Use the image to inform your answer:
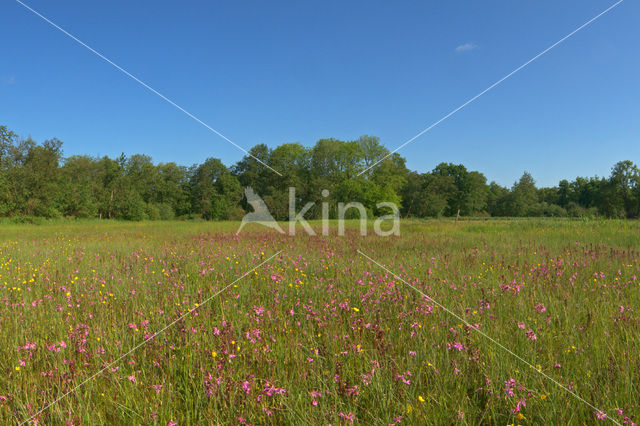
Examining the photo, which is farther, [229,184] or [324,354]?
[229,184]

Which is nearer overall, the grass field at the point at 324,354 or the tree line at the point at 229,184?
the grass field at the point at 324,354

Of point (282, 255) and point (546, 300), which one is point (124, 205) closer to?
point (282, 255)

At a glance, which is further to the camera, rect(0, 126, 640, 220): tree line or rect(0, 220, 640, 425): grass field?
rect(0, 126, 640, 220): tree line

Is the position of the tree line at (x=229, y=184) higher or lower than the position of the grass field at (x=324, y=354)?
higher

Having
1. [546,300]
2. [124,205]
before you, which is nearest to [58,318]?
[546,300]

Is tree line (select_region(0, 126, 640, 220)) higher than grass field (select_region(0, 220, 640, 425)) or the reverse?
higher

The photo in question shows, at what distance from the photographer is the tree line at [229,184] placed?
2181 cm

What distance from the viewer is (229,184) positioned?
3512 cm

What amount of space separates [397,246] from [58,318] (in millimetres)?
7697

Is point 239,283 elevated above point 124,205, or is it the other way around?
point 124,205

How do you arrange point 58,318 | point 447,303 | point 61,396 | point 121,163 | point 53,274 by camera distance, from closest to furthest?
1. point 61,396
2. point 58,318
3. point 447,303
4. point 53,274
5. point 121,163

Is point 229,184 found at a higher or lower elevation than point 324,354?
higher

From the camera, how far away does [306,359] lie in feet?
7.91

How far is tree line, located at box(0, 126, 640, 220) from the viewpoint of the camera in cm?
2181
